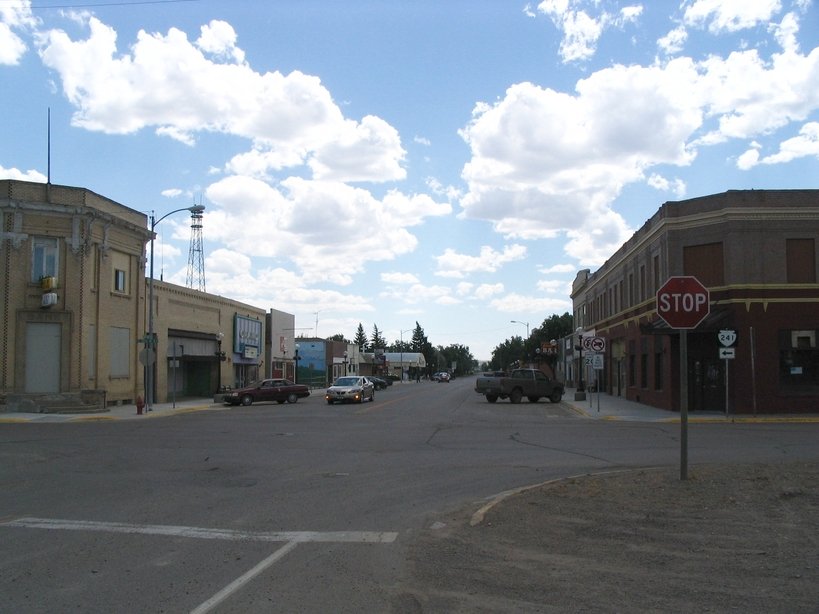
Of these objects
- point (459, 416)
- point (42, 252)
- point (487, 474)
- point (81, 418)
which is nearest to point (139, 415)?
point (81, 418)

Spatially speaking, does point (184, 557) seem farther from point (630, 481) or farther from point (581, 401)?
point (581, 401)

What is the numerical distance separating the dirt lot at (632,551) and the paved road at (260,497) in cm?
61

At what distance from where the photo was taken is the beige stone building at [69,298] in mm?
33500

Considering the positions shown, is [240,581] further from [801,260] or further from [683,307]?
[801,260]

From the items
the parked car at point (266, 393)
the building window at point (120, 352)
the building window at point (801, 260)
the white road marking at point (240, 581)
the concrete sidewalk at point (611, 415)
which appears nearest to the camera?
the white road marking at point (240, 581)

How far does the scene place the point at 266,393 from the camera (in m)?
44.5

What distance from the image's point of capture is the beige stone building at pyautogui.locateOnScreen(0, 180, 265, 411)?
33.5 metres

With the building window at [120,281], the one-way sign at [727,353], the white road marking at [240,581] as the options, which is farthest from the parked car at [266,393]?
the white road marking at [240,581]

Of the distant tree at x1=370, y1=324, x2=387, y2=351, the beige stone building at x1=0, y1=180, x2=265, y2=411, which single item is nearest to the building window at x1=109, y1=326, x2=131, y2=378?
the beige stone building at x1=0, y1=180, x2=265, y2=411

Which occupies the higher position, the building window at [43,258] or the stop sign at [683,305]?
the building window at [43,258]

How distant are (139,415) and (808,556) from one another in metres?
29.5

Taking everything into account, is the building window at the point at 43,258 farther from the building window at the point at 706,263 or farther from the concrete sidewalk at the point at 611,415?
the building window at the point at 706,263

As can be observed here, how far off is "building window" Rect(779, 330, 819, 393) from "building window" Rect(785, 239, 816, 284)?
2.15 meters

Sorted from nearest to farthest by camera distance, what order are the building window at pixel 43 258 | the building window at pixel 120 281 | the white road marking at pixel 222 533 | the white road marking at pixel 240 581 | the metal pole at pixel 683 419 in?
the white road marking at pixel 240 581 → the white road marking at pixel 222 533 → the metal pole at pixel 683 419 → the building window at pixel 43 258 → the building window at pixel 120 281
